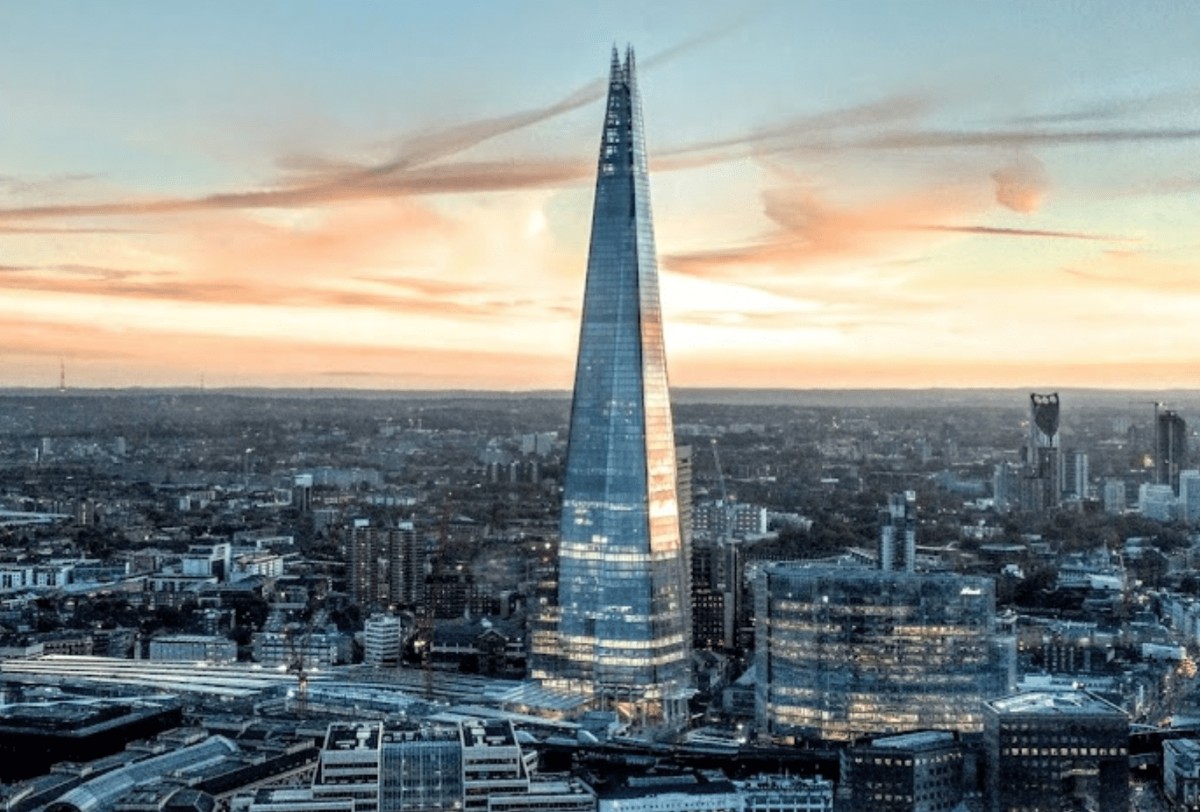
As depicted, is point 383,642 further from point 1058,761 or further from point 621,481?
point 1058,761

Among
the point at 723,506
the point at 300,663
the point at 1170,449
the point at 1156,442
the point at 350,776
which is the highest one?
the point at 1156,442

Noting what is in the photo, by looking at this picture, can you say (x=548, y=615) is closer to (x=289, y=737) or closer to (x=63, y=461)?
(x=289, y=737)

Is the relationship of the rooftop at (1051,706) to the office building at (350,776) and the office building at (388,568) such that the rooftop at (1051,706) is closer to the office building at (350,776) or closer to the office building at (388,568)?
the office building at (350,776)

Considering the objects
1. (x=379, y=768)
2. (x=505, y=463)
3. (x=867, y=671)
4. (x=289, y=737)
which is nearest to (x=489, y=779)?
(x=379, y=768)

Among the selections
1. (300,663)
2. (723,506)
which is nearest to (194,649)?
(300,663)

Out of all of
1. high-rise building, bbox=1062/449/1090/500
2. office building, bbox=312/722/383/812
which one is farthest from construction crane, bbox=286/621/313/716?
high-rise building, bbox=1062/449/1090/500

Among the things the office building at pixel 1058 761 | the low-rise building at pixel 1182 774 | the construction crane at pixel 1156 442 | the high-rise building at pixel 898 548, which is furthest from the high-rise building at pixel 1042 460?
the office building at pixel 1058 761

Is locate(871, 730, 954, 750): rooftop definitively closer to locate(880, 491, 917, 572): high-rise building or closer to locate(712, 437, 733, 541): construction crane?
locate(880, 491, 917, 572): high-rise building
